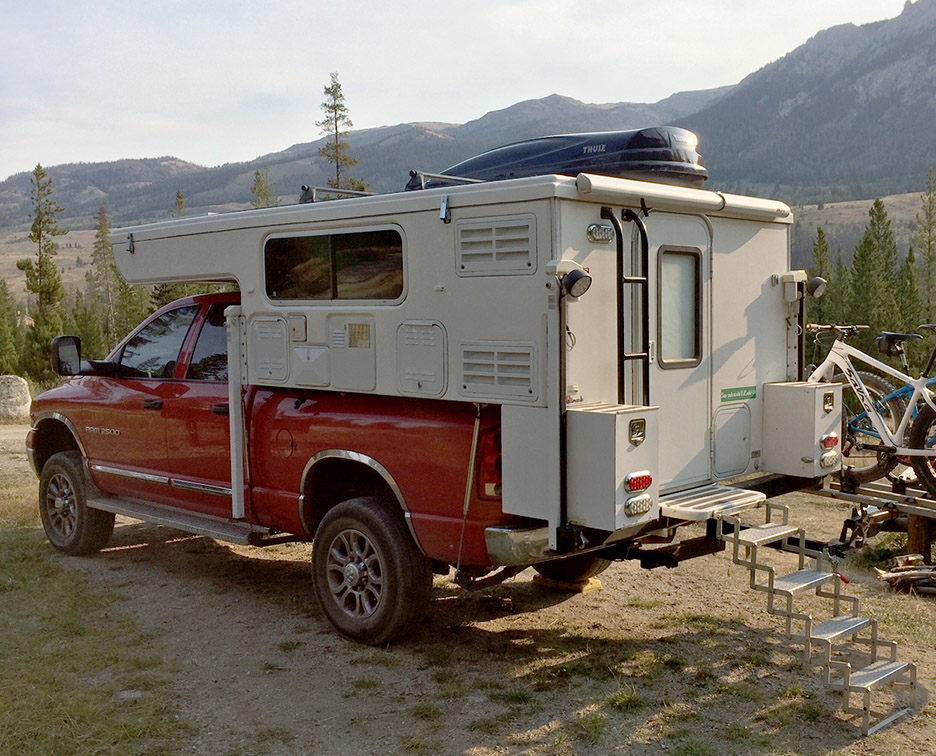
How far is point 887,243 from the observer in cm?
5741

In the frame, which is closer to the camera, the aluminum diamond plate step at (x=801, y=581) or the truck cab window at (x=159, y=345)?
the aluminum diamond plate step at (x=801, y=581)

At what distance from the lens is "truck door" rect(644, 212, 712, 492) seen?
202 inches

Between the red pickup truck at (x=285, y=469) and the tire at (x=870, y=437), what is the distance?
10.0 feet

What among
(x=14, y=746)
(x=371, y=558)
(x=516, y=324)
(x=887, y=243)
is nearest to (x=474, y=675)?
(x=371, y=558)

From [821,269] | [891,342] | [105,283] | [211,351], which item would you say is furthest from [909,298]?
[105,283]

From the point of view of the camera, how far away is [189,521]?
664 centimetres

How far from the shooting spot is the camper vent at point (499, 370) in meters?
4.62

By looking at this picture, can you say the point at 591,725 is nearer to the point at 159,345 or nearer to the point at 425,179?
the point at 425,179

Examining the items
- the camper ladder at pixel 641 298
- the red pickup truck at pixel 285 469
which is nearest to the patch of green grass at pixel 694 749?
the red pickup truck at pixel 285 469

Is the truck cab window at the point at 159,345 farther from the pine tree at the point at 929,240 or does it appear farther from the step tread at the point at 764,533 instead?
the pine tree at the point at 929,240

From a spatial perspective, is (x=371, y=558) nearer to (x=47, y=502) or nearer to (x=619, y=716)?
(x=619, y=716)

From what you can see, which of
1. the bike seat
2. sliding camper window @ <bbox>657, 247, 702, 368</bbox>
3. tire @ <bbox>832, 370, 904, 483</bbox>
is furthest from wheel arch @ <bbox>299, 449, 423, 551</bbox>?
the bike seat

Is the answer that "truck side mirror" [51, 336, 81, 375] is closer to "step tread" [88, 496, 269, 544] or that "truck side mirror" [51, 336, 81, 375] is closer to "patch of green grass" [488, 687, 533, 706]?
"step tread" [88, 496, 269, 544]

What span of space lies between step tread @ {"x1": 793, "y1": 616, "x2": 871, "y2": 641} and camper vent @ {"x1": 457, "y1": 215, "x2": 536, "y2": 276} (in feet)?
7.48
